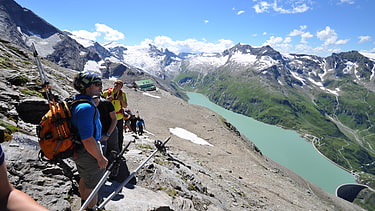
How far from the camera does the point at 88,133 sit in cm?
457

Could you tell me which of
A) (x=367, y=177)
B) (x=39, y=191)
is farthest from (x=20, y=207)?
(x=367, y=177)

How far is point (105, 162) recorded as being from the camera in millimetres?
5039

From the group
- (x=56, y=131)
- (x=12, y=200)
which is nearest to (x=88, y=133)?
(x=56, y=131)

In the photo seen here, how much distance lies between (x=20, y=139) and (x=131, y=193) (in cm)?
403

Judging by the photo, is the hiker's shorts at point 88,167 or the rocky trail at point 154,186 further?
the rocky trail at point 154,186

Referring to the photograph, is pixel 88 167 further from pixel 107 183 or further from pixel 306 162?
pixel 306 162

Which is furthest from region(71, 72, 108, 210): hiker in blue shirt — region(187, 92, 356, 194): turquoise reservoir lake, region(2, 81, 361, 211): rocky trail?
region(187, 92, 356, 194): turquoise reservoir lake

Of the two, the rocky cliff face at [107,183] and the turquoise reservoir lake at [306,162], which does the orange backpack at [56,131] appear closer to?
the rocky cliff face at [107,183]

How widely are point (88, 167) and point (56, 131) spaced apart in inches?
49.3

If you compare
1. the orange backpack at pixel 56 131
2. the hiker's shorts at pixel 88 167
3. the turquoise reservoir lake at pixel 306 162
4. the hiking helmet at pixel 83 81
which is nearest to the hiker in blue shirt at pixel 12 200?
the orange backpack at pixel 56 131

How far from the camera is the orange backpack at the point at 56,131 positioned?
439 centimetres

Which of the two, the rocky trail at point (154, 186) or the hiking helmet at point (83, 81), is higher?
the hiking helmet at point (83, 81)

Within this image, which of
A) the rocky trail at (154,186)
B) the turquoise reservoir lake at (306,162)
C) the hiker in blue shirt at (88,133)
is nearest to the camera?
the hiker in blue shirt at (88,133)

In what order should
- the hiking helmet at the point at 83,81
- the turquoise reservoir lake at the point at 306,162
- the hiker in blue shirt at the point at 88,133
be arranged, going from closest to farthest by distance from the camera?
the hiker in blue shirt at the point at 88,133 → the hiking helmet at the point at 83,81 → the turquoise reservoir lake at the point at 306,162
